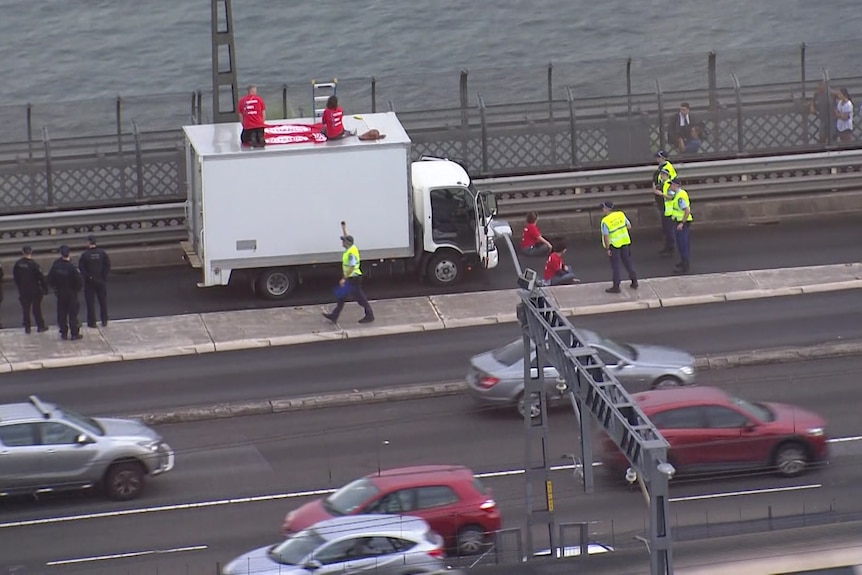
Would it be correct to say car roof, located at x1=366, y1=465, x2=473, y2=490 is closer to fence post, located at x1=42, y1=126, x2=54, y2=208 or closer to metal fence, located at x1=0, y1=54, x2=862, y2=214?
metal fence, located at x1=0, y1=54, x2=862, y2=214

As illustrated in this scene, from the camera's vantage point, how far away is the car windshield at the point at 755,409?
67.1 feet

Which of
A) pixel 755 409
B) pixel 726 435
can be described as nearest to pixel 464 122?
pixel 755 409

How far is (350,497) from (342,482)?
168 centimetres

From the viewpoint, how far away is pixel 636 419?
1465cm

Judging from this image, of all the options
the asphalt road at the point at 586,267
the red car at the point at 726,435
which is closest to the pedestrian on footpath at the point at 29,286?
the asphalt road at the point at 586,267

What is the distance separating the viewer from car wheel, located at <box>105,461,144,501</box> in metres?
20.6

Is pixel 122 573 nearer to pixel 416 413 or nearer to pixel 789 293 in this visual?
pixel 416 413

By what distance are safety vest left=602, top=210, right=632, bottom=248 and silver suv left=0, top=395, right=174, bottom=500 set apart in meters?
9.50


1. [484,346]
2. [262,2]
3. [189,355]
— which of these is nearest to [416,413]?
[484,346]

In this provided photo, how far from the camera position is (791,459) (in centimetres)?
2008

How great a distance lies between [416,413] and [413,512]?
4.90m

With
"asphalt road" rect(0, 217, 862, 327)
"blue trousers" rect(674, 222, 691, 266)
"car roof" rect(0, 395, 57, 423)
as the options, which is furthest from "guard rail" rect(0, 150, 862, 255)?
"car roof" rect(0, 395, 57, 423)

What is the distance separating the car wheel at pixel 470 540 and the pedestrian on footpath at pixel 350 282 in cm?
885

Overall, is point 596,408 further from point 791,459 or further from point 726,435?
point 791,459
